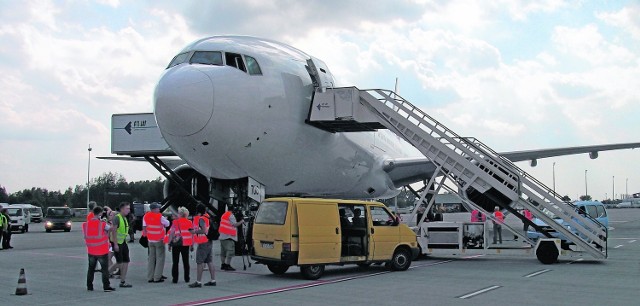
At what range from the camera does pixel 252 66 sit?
48.3 feet

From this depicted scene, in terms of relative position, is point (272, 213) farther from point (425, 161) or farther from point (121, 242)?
point (425, 161)

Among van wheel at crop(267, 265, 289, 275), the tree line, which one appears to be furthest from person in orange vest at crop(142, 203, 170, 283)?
the tree line

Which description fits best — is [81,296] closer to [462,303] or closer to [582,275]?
[462,303]

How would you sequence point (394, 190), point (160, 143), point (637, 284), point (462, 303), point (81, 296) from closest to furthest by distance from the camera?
point (462, 303), point (81, 296), point (637, 284), point (160, 143), point (394, 190)

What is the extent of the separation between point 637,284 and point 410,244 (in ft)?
15.6

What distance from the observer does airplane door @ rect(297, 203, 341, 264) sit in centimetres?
1186

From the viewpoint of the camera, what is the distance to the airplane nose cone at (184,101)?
13.3 metres

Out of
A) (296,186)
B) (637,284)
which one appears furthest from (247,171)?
(637,284)

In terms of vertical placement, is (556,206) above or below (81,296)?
above

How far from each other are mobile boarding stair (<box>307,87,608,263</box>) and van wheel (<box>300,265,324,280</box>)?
516 cm

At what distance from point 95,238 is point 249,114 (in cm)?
503

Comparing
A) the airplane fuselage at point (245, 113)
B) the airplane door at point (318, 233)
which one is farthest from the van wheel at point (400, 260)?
the airplane fuselage at point (245, 113)

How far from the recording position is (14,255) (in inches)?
691

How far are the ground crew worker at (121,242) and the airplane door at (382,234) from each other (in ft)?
16.9
